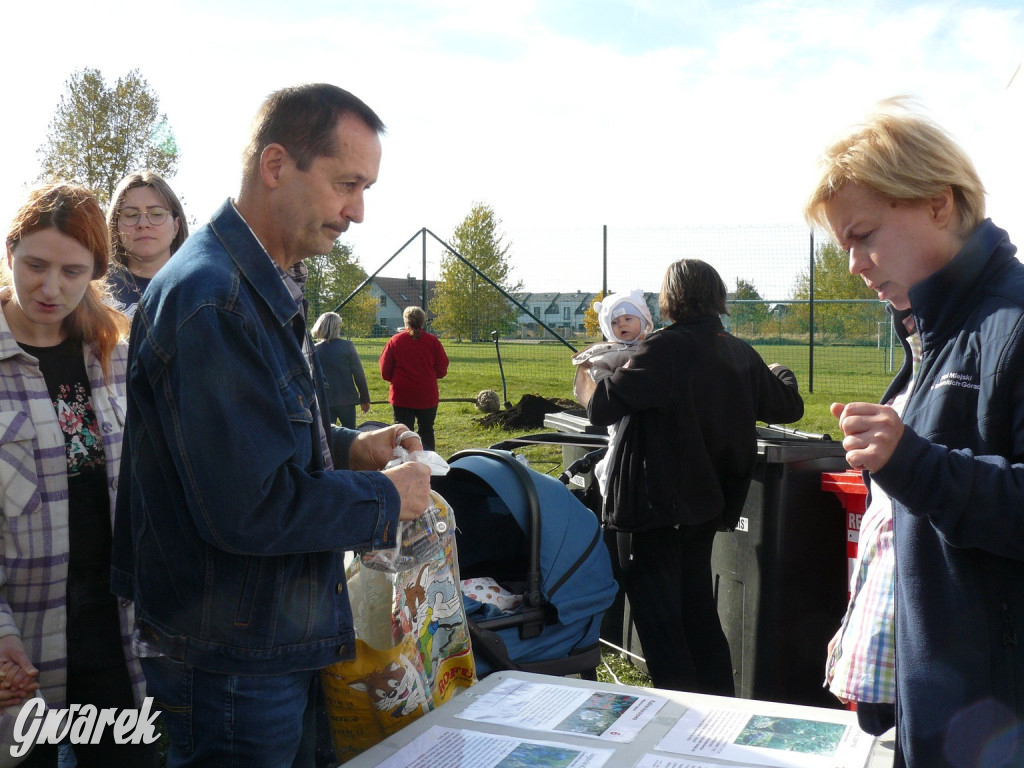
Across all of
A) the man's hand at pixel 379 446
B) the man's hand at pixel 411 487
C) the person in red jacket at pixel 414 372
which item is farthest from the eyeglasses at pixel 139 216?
the person in red jacket at pixel 414 372

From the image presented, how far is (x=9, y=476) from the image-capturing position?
1889 mm

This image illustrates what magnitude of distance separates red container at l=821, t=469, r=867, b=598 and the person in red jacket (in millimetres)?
6404

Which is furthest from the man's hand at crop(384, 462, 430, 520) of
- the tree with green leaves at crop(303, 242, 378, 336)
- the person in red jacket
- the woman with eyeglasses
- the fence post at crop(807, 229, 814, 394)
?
the tree with green leaves at crop(303, 242, 378, 336)

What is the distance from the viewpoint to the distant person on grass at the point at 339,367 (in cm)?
898

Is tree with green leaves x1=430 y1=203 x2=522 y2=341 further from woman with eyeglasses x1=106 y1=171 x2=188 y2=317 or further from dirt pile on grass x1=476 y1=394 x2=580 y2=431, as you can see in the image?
woman with eyeglasses x1=106 y1=171 x2=188 y2=317

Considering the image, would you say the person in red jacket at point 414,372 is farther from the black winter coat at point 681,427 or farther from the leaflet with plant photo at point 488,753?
the leaflet with plant photo at point 488,753

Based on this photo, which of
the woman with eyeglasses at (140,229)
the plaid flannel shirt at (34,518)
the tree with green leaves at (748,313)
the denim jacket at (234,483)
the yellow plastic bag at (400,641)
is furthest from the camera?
the tree with green leaves at (748,313)

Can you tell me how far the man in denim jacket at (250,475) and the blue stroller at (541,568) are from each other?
1.04 meters

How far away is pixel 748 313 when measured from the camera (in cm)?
1306

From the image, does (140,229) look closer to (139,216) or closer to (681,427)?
(139,216)

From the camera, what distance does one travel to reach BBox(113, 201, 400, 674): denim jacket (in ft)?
4.48

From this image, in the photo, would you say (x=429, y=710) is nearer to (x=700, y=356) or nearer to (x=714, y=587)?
(x=700, y=356)

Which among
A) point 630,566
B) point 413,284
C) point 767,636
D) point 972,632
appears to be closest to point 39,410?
point 972,632

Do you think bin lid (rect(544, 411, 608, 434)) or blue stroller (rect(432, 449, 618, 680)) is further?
bin lid (rect(544, 411, 608, 434))
